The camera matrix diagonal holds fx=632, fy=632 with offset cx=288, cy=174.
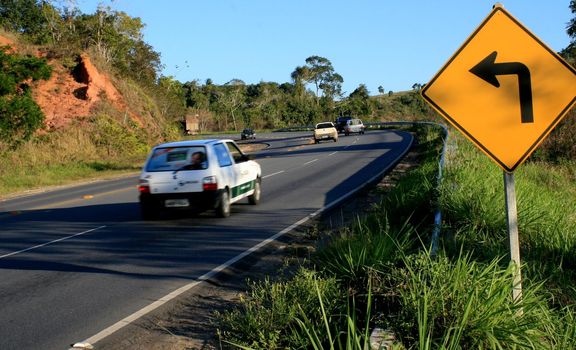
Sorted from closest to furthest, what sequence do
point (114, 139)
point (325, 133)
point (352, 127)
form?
point (114, 139)
point (325, 133)
point (352, 127)

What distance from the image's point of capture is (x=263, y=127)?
4311 inches

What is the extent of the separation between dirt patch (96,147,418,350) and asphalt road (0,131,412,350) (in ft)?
1.03

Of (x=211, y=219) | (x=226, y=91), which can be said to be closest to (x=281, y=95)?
(x=226, y=91)

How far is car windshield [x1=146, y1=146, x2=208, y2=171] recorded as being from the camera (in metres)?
12.3

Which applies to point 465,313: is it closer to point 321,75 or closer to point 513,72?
point 513,72

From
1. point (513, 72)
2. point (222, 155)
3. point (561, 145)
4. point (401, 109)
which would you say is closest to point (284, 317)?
point (513, 72)

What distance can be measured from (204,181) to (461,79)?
8051 millimetres

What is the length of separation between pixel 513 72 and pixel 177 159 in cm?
890

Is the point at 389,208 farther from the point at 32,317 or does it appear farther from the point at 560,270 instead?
the point at 32,317

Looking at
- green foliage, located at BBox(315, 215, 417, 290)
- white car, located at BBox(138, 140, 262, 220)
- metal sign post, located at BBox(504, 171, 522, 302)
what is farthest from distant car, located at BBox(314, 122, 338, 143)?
metal sign post, located at BBox(504, 171, 522, 302)

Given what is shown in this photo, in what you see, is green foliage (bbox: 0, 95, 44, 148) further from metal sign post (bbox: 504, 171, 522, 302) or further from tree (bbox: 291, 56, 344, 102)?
tree (bbox: 291, 56, 344, 102)

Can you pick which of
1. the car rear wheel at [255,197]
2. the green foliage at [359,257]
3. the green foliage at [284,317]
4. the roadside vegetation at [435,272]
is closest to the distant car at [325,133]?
the roadside vegetation at [435,272]

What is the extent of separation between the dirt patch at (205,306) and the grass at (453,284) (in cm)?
34

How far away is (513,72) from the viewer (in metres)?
4.38
